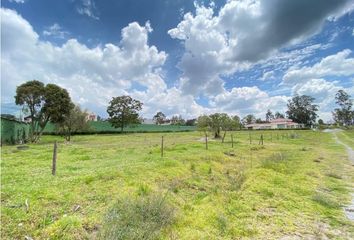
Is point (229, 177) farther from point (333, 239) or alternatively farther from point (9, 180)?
point (9, 180)

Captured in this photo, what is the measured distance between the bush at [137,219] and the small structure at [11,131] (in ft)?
80.6

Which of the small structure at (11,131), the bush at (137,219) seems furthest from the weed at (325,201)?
the small structure at (11,131)

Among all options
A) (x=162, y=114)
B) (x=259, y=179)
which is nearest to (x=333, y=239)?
(x=259, y=179)

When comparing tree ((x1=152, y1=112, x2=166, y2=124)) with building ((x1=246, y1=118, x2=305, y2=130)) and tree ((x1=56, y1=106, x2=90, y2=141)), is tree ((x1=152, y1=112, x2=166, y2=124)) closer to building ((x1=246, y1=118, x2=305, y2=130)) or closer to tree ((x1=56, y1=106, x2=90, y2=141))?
building ((x1=246, y1=118, x2=305, y2=130))

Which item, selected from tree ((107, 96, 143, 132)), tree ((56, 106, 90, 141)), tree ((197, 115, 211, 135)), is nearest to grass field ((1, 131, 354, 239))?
tree ((197, 115, 211, 135))

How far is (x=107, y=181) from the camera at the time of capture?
748 cm

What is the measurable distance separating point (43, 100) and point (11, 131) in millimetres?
4761

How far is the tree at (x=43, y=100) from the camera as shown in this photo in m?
26.9

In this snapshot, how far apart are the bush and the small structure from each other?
24.6m

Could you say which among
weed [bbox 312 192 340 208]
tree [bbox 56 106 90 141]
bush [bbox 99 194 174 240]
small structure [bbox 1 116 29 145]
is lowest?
weed [bbox 312 192 340 208]

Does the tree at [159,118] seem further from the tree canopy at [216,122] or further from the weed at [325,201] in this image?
the weed at [325,201]

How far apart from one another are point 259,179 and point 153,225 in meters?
5.74

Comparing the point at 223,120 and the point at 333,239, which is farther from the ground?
the point at 223,120

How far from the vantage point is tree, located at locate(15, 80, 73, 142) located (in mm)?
26859
